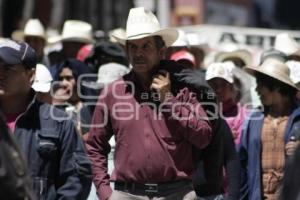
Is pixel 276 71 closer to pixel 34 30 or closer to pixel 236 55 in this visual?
pixel 236 55

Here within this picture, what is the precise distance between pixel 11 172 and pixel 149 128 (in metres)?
2.25

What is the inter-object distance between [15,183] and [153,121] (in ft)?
7.37

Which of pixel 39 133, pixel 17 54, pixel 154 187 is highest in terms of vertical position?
pixel 17 54

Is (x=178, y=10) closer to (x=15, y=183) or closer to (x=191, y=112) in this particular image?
(x=191, y=112)

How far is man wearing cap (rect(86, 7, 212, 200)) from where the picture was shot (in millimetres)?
7367

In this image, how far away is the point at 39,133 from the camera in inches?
265

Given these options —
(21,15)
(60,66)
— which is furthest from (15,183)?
(21,15)

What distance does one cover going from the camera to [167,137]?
7.42 meters

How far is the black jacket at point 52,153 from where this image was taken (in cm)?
670

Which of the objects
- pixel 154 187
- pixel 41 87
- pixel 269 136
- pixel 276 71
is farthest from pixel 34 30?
pixel 154 187

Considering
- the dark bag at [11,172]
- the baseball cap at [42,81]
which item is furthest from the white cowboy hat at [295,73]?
the dark bag at [11,172]

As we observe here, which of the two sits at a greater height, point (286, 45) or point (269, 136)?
Result: point (286, 45)

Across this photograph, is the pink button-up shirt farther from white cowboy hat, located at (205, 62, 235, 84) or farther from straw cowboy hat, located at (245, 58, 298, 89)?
white cowboy hat, located at (205, 62, 235, 84)

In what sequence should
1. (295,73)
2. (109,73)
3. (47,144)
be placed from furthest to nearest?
(109,73) < (295,73) < (47,144)
